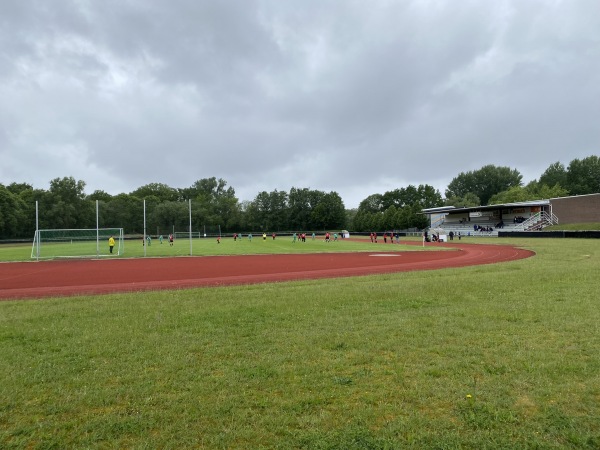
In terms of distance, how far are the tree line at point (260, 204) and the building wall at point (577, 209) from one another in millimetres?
26654

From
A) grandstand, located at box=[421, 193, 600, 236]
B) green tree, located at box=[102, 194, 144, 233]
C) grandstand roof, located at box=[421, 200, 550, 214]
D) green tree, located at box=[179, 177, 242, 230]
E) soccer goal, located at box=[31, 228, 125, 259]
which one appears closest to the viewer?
soccer goal, located at box=[31, 228, 125, 259]

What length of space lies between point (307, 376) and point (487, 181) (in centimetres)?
14721

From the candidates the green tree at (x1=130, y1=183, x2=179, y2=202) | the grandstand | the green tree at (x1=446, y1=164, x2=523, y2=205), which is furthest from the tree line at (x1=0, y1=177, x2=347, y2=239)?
the green tree at (x1=446, y1=164, x2=523, y2=205)

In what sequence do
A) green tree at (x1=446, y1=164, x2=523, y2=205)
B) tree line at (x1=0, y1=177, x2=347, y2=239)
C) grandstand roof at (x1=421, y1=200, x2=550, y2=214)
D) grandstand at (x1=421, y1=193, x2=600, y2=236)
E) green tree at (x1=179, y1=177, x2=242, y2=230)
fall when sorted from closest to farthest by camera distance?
tree line at (x1=0, y1=177, x2=347, y2=239) → grandstand at (x1=421, y1=193, x2=600, y2=236) → grandstand roof at (x1=421, y1=200, x2=550, y2=214) → green tree at (x1=179, y1=177, x2=242, y2=230) → green tree at (x1=446, y1=164, x2=523, y2=205)

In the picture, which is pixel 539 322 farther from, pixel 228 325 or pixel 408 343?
pixel 228 325

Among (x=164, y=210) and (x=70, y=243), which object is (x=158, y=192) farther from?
(x=70, y=243)

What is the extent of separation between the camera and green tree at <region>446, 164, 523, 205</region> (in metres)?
135

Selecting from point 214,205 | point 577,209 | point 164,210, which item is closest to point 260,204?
point 214,205

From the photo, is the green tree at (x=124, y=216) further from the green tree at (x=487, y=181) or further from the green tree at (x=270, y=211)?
the green tree at (x=487, y=181)

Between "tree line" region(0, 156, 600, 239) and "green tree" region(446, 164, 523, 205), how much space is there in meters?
0.30

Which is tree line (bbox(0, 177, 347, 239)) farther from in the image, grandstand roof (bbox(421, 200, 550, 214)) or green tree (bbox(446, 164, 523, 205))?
green tree (bbox(446, 164, 523, 205))

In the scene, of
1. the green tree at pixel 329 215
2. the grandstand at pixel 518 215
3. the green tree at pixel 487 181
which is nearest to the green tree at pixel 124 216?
the grandstand at pixel 518 215

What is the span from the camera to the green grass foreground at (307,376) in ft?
12.2

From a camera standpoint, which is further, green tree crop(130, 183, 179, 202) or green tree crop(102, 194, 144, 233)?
green tree crop(130, 183, 179, 202)
